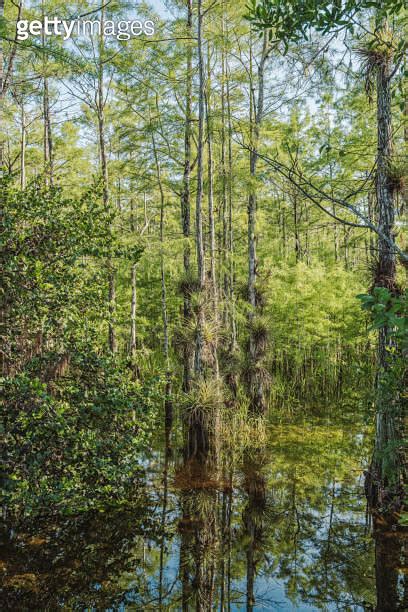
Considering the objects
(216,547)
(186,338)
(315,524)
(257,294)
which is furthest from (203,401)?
(257,294)

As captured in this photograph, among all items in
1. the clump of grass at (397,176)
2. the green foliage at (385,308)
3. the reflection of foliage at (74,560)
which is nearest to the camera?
the green foliage at (385,308)

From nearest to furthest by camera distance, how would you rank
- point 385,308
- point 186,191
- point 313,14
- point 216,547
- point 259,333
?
1. point 385,308
2. point 313,14
3. point 216,547
4. point 259,333
5. point 186,191

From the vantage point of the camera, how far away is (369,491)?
21.1 ft

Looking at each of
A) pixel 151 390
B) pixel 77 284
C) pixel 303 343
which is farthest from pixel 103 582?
pixel 303 343

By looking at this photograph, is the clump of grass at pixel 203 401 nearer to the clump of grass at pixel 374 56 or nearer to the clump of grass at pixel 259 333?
the clump of grass at pixel 259 333

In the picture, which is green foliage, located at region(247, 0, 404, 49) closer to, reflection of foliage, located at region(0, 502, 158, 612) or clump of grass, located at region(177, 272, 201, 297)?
reflection of foliage, located at region(0, 502, 158, 612)

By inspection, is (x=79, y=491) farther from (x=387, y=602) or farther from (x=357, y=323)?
(x=357, y=323)

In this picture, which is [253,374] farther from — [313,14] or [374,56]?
[313,14]

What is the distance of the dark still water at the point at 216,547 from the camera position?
455 cm

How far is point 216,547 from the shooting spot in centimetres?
545

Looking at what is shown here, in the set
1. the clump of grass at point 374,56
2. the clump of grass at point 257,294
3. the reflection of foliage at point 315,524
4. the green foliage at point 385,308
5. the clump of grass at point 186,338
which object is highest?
the clump of grass at point 374,56

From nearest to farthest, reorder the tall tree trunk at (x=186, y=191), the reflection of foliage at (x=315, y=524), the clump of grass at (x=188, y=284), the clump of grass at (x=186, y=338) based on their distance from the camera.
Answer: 1. the reflection of foliage at (x=315, y=524)
2. the clump of grass at (x=186, y=338)
3. the clump of grass at (x=188, y=284)
4. the tall tree trunk at (x=186, y=191)

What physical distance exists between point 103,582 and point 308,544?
7.91 feet

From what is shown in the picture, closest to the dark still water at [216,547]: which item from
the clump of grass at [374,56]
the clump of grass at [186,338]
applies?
the clump of grass at [186,338]
